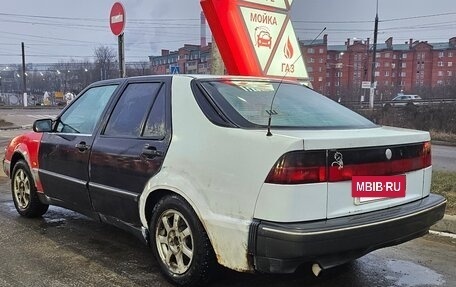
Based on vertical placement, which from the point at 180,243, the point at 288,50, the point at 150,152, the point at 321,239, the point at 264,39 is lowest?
the point at 180,243

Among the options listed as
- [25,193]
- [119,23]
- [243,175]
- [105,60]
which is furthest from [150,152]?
[105,60]

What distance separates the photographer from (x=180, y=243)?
3.55 metres

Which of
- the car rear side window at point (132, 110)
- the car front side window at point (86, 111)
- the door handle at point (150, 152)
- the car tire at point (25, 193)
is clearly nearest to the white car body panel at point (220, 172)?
the door handle at point (150, 152)

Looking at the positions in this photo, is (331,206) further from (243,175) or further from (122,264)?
(122,264)

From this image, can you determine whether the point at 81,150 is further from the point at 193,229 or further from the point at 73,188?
the point at 193,229

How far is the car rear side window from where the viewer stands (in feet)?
13.2

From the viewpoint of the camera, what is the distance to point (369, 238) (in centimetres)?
305

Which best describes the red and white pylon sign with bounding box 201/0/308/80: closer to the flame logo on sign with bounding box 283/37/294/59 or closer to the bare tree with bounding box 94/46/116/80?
the flame logo on sign with bounding box 283/37/294/59

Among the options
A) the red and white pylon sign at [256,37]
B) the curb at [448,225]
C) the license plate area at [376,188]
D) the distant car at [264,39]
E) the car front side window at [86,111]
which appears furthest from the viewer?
the distant car at [264,39]

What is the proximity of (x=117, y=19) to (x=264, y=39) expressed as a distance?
2.55m

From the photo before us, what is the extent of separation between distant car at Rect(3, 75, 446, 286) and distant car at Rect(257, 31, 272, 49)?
11.5ft

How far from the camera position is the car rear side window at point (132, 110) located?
4031 millimetres

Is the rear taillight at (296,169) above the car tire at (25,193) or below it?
above

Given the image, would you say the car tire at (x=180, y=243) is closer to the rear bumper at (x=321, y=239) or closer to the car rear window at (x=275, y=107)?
the rear bumper at (x=321, y=239)
